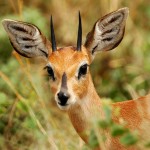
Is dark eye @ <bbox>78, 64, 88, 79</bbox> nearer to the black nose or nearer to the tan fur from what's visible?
the tan fur

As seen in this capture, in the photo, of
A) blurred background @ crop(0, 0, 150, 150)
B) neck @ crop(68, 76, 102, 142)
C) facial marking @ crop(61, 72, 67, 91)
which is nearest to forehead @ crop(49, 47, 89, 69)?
facial marking @ crop(61, 72, 67, 91)

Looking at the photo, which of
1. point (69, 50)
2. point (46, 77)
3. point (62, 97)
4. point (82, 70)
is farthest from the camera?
point (46, 77)

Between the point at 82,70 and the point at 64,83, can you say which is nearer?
the point at 64,83

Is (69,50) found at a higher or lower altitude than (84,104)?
higher

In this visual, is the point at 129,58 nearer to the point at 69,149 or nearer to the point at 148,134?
the point at 69,149

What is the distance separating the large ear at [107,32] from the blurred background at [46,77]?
2.06 feet

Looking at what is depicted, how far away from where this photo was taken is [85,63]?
5816mm

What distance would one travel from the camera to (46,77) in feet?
27.6

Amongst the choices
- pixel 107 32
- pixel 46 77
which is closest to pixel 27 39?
pixel 107 32

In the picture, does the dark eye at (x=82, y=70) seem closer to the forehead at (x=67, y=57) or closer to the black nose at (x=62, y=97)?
the forehead at (x=67, y=57)

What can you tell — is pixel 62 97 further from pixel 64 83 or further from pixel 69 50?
pixel 69 50

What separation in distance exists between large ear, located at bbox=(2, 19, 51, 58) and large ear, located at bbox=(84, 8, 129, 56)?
0.36 m

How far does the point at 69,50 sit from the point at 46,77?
253cm

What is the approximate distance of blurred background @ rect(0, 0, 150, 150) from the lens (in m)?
6.91
